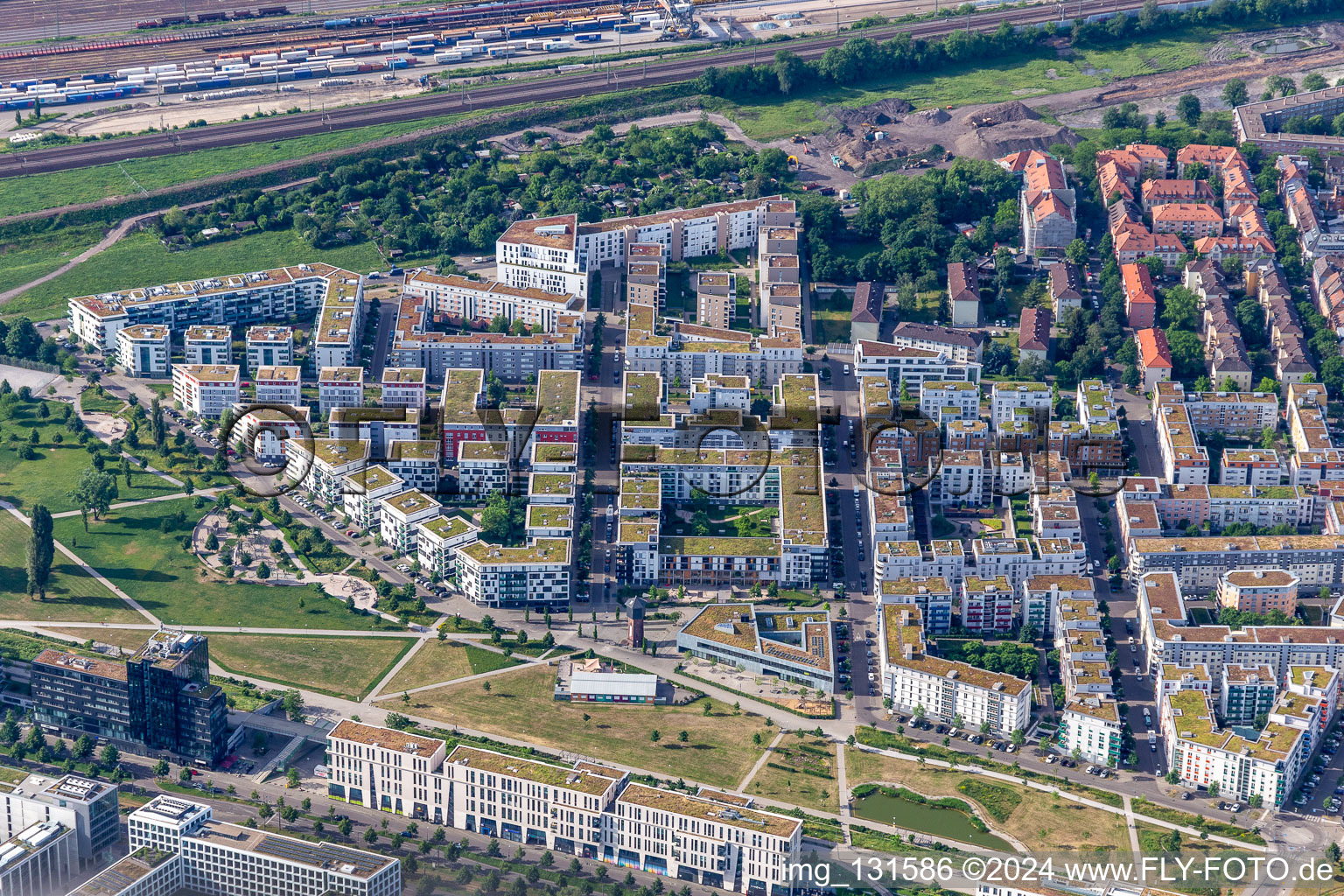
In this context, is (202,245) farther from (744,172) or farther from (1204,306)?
(1204,306)

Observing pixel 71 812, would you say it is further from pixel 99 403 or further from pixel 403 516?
pixel 99 403

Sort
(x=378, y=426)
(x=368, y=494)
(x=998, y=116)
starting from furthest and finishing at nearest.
Result: (x=998, y=116) → (x=378, y=426) → (x=368, y=494)

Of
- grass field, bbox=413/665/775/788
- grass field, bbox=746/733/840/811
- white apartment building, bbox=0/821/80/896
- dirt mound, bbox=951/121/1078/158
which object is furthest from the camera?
dirt mound, bbox=951/121/1078/158

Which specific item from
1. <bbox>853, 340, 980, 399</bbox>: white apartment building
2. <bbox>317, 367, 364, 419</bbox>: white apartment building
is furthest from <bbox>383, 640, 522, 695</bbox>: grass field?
<bbox>853, 340, 980, 399</bbox>: white apartment building

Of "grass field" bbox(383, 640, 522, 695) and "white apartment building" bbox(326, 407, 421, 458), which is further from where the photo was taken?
"white apartment building" bbox(326, 407, 421, 458)

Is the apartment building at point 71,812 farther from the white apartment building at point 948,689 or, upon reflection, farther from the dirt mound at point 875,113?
the dirt mound at point 875,113

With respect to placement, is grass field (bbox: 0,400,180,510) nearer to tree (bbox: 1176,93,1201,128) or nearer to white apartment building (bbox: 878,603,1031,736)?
white apartment building (bbox: 878,603,1031,736)

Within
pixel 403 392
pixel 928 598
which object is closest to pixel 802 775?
pixel 928 598
